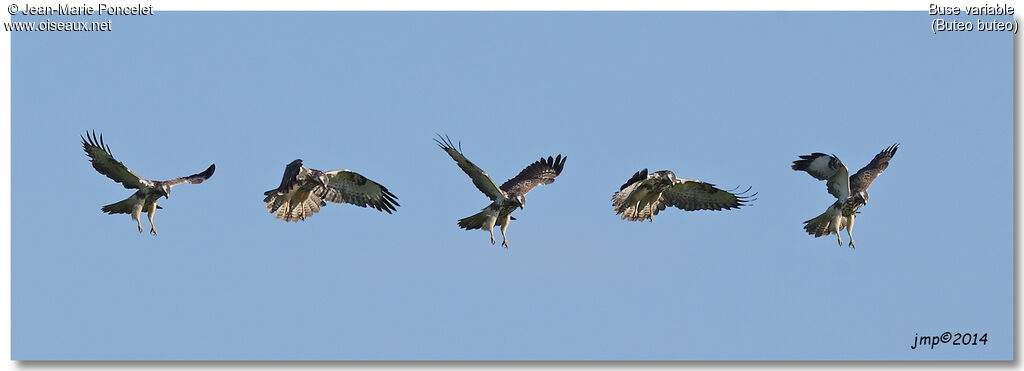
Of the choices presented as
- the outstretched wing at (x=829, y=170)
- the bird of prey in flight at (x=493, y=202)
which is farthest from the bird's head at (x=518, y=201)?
the outstretched wing at (x=829, y=170)

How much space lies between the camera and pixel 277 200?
35.3 metres

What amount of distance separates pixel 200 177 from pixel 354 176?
9.53ft

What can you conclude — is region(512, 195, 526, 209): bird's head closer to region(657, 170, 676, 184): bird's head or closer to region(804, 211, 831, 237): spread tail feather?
region(657, 170, 676, 184): bird's head

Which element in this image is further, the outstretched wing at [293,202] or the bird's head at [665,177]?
the bird's head at [665,177]

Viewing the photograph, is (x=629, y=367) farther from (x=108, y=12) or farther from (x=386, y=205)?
(x=108, y=12)

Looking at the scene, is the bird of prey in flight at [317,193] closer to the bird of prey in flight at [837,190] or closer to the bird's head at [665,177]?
the bird's head at [665,177]

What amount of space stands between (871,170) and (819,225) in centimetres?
147

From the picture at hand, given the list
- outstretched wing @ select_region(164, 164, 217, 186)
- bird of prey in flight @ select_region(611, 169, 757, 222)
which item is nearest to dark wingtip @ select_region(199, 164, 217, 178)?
outstretched wing @ select_region(164, 164, 217, 186)

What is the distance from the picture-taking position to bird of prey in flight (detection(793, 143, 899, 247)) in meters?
35.1

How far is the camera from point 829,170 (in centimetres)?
3516

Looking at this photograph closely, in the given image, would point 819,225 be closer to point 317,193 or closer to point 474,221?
point 474,221

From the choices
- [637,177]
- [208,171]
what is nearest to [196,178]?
[208,171]

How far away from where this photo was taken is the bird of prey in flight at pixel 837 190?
35.1 metres

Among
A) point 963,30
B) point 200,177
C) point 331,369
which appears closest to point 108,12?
point 200,177
